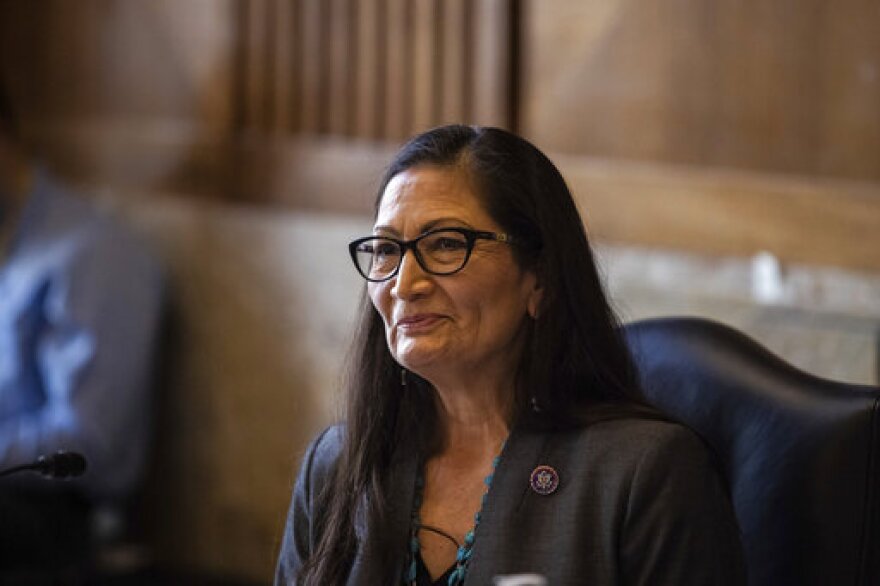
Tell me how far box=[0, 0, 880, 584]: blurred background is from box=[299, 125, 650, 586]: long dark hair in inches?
41.7

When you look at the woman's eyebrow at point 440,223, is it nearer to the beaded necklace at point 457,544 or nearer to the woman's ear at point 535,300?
the woman's ear at point 535,300

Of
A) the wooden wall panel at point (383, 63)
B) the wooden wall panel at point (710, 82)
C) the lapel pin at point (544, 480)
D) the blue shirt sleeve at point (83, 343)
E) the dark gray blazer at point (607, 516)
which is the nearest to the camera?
the dark gray blazer at point (607, 516)

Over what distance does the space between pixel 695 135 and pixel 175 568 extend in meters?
1.82

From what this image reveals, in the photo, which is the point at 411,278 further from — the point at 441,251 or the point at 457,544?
the point at 457,544

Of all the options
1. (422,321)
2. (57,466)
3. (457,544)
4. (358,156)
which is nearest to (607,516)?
(457,544)

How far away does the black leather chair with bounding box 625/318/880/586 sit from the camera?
6.07 feet

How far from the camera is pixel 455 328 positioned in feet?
6.24

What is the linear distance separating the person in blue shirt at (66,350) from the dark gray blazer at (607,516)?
1.61 metres

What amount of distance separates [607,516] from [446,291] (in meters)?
0.33

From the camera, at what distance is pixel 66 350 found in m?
3.50

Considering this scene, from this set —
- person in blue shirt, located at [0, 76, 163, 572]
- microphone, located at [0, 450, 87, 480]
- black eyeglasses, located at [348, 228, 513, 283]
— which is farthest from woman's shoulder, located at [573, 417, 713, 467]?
person in blue shirt, located at [0, 76, 163, 572]

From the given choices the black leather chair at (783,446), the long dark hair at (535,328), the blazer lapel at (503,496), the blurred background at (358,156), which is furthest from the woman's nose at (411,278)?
the blurred background at (358,156)

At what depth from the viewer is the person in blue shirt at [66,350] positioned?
3.37 metres

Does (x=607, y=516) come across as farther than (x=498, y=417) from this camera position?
No
